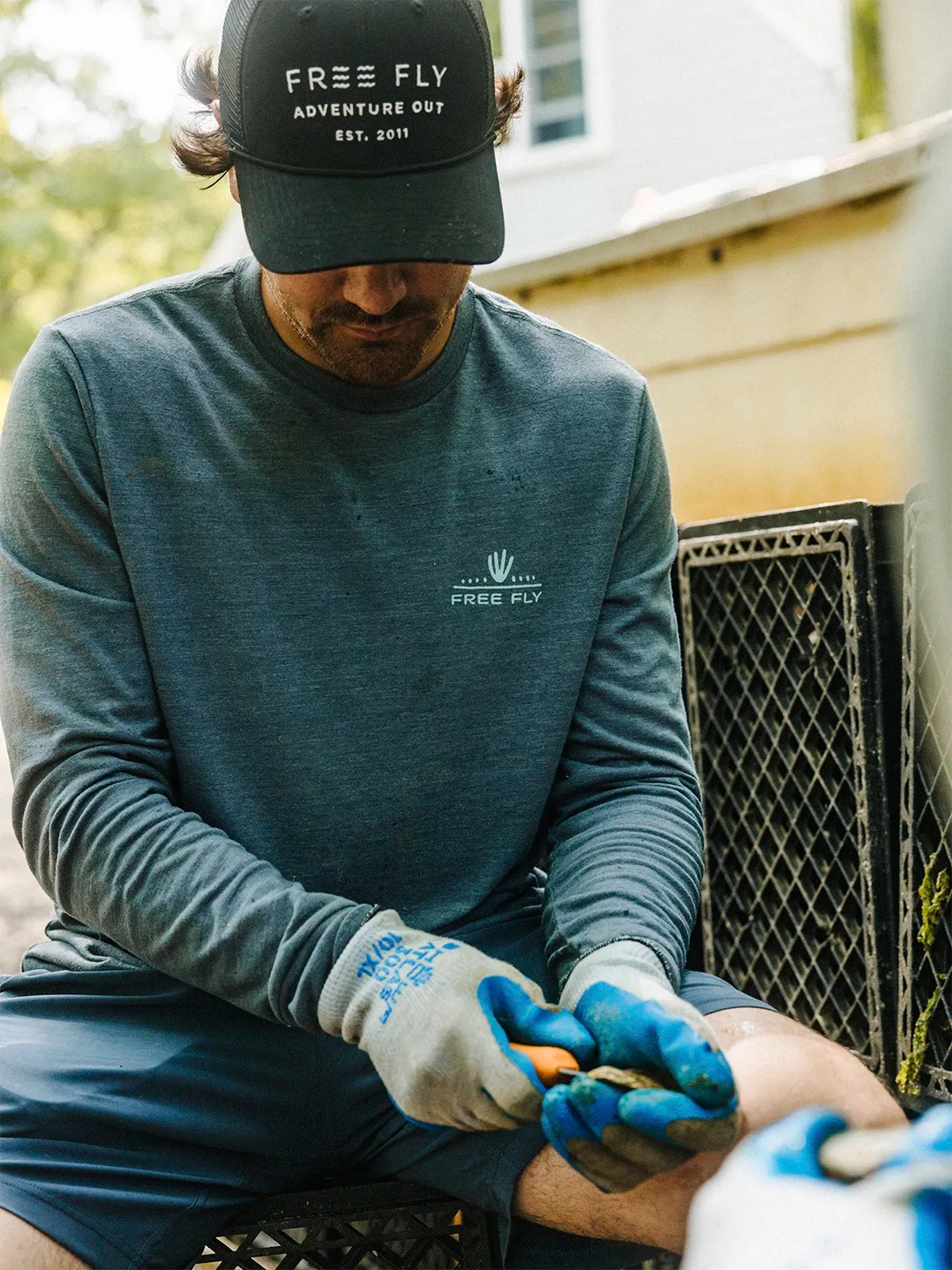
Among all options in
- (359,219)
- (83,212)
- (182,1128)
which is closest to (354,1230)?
(182,1128)

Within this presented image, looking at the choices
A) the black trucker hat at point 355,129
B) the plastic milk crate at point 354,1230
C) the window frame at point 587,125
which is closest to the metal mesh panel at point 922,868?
the plastic milk crate at point 354,1230

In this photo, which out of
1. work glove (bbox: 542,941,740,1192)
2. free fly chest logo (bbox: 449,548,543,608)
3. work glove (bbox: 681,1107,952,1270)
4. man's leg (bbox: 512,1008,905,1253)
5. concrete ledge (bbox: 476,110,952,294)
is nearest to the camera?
work glove (bbox: 681,1107,952,1270)

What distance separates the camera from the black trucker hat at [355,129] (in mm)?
1624

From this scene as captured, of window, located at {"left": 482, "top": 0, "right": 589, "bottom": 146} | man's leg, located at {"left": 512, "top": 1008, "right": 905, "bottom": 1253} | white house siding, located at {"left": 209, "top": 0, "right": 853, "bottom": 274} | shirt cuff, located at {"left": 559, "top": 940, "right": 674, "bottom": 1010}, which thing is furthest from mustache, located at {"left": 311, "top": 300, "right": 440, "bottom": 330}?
window, located at {"left": 482, "top": 0, "right": 589, "bottom": 146}

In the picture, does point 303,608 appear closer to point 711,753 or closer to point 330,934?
point 330,934

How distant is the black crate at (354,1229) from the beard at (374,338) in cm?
94

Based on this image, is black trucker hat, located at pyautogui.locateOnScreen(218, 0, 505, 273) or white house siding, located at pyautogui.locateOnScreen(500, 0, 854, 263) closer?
black trucker hat, located at pyautogui.locateOnScreen(218, 0, 505, 273)

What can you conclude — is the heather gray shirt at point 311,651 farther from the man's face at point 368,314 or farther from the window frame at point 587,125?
the window frame at point 587,125

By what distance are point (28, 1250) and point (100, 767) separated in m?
0.48

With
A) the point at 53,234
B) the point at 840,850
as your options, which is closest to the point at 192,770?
the point at 840,850

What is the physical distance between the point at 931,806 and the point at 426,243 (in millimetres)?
958

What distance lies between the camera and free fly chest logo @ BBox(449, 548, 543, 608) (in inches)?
68.0

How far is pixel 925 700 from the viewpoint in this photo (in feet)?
6.06

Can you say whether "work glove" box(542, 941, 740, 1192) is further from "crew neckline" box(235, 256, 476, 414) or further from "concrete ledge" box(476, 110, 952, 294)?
"concrete ledge" box(476, 110, 952, 294)
